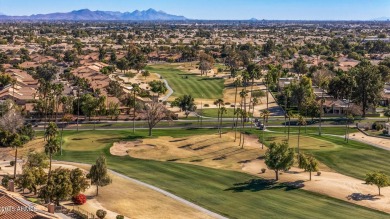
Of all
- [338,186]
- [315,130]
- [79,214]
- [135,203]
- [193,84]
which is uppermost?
[193,84]

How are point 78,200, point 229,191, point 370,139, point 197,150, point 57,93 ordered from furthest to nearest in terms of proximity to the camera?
1. point 57,93
2. point 370,139
3. point 197,150
4. point 229,191
5. point 78,200

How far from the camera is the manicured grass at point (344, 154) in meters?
76.6

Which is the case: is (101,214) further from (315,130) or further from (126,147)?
(315,130)

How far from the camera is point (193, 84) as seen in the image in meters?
163

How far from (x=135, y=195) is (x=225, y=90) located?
97.8 meters

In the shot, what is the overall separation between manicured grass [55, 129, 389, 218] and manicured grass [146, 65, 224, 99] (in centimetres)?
6589

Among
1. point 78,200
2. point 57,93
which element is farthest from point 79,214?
point 57,93

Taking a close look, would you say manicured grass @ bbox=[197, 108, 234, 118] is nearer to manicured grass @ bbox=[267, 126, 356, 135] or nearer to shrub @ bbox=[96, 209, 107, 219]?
manicured grass @ bbox=[267, 126, 356, 135]

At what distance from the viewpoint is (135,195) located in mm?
60125

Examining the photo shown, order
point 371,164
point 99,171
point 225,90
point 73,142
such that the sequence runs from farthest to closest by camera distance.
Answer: point 225,90, point 73,142, point 371,164, point 99,171

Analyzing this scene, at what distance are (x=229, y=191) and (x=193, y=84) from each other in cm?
10120

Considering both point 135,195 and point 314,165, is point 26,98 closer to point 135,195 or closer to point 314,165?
point 135,195

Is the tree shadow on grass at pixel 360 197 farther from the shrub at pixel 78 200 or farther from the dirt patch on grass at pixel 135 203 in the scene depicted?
the shrub at pixel 78 200

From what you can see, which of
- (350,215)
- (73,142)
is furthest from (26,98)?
(350,215)
